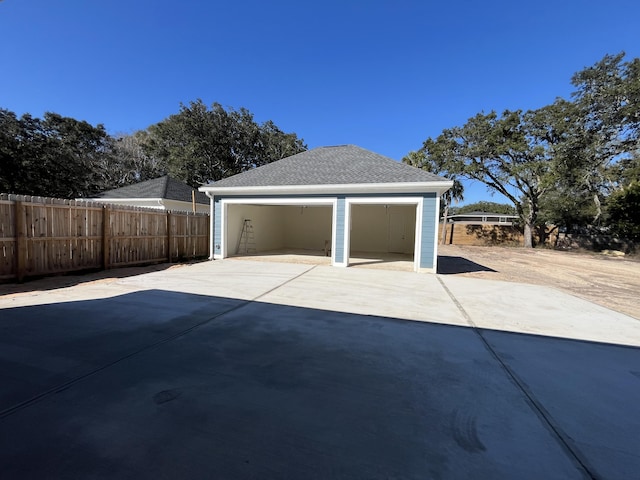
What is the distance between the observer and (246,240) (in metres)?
13.2

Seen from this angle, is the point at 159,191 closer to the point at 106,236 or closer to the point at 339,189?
the point at 106,236

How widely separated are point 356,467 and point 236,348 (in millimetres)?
1916

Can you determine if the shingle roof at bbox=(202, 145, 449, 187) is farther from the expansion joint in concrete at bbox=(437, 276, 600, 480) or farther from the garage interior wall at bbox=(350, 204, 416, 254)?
the expansion joint in concrete at bbox=(437, 276, 600, 480)

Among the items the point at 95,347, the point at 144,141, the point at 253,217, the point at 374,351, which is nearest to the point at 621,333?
the point at 374,351

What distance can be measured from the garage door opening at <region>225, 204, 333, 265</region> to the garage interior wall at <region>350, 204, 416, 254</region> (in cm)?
151

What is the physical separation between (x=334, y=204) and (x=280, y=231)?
6.98 meters

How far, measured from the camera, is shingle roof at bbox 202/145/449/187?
969 centimetres

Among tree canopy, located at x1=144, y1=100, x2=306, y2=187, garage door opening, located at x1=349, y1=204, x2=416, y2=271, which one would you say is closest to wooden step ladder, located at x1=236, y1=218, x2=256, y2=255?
garage door opening, located at x1=349, y1=204, x2=416, y2=271

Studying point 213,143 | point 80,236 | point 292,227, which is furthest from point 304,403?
point 213,143

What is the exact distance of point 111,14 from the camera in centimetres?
991

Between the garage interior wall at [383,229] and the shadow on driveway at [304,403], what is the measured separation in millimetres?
11535

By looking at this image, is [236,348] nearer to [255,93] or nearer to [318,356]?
[318,356]

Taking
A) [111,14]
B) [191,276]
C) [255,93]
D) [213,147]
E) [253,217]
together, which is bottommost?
[191,276]

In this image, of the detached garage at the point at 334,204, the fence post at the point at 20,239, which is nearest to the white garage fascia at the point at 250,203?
the detached garage at the point at 334,204
